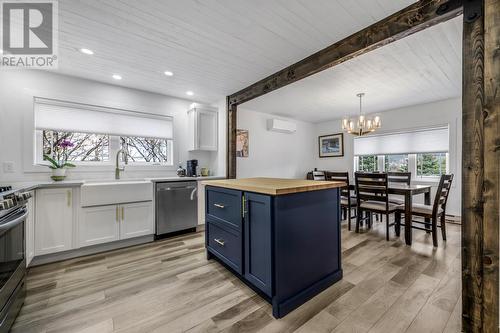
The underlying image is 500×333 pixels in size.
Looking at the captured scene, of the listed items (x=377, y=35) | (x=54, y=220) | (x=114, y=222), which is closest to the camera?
(x=377, y=35)

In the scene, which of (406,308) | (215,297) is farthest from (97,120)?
(406,308)

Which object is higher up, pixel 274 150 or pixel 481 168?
pixel 274 150

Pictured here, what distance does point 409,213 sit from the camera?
2893 mm

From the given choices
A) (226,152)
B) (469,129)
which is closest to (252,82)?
(226,152)

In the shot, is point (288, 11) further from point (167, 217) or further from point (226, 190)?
point (167, 217)

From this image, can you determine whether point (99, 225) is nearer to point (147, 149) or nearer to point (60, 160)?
point (60, 160)

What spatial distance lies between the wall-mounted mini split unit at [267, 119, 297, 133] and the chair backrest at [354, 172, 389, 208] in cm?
256

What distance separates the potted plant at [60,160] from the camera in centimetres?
275

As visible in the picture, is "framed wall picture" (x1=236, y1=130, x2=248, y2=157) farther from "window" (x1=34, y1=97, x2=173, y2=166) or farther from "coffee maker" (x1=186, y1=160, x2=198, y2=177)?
"window" (x1=34, y1=97, x2=173, y2=166)

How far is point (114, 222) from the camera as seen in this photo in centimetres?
278

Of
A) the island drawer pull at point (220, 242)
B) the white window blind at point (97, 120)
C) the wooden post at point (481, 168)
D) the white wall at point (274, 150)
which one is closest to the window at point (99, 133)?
the white window blind at point (97, 120)

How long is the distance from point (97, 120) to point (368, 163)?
590 centimetres

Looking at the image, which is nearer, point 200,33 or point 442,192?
point 200,33

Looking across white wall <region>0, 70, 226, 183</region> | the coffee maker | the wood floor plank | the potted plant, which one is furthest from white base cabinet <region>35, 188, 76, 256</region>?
the wood floor plank
